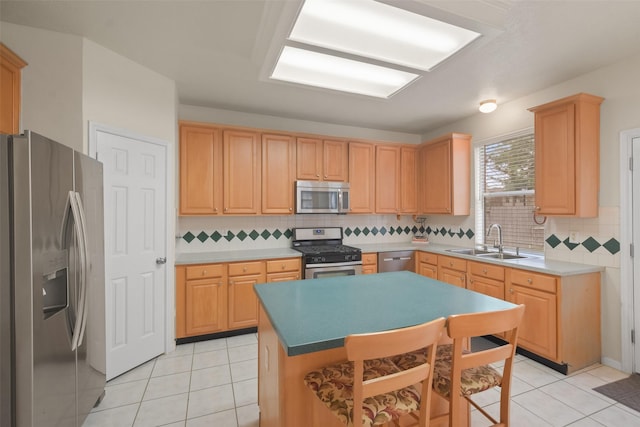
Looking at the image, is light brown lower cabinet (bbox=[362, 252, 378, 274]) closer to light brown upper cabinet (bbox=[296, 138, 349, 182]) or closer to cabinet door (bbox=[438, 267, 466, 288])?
cabinet door (bbox=[438, 267, 466, 288])

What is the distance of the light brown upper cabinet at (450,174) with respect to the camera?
3.99 meters

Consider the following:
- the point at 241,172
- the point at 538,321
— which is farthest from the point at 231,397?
the point at 538,321

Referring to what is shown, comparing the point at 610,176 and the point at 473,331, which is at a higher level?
the point at 610,176

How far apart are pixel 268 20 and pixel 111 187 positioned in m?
1.85

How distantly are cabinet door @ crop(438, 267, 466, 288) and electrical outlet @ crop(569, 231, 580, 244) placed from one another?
106 cm

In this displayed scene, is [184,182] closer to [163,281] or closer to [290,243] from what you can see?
[163,281]

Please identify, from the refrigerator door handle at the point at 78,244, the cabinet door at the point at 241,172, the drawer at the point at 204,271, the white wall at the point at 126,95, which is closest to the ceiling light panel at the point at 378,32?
the refrigerator door handle at the point at 78,244

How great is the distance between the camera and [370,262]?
12.7 ft

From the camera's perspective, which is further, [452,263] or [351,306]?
[452,263]

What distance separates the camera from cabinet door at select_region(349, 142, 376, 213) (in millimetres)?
4199

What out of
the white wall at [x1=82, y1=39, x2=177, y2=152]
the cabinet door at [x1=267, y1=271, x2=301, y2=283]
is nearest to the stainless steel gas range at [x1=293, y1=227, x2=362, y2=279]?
the cabinet door at [x1=267, y1=271, x2=301, y2=283]

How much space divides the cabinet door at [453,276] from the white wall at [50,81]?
391 cm

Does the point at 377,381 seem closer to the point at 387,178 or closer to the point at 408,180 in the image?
the point at 387,178

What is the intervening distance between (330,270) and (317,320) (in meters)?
2.28
